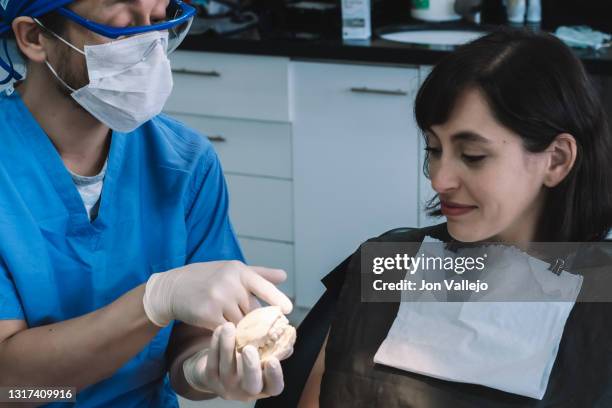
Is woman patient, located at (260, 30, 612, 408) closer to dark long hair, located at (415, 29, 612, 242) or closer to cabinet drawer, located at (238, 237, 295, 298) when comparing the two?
dark long hair, located at (415, 29, 612, 242)

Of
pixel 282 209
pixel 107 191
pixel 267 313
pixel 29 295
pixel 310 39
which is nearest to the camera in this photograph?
pixel 267 313

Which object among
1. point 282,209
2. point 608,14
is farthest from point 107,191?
point 608,14

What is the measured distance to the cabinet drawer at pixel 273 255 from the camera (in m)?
3.20

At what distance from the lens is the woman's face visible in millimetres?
1493

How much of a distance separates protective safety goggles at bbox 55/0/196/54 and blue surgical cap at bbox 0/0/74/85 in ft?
0.05

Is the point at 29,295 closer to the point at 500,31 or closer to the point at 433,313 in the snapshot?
the point at 433,313

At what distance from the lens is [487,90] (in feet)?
4.94

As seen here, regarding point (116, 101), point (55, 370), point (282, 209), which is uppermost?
point (116, 101)

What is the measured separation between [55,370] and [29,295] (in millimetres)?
132

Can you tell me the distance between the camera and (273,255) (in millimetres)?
3217

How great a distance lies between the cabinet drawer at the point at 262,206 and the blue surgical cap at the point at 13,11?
1663 millimetres

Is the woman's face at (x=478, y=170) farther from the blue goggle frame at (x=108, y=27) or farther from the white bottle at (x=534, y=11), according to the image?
the white bottle at (x=534, y=11)

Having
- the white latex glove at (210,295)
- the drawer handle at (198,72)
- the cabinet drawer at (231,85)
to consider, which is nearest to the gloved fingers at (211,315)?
the white latex glove at (210,295)

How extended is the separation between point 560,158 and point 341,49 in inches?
55.1
